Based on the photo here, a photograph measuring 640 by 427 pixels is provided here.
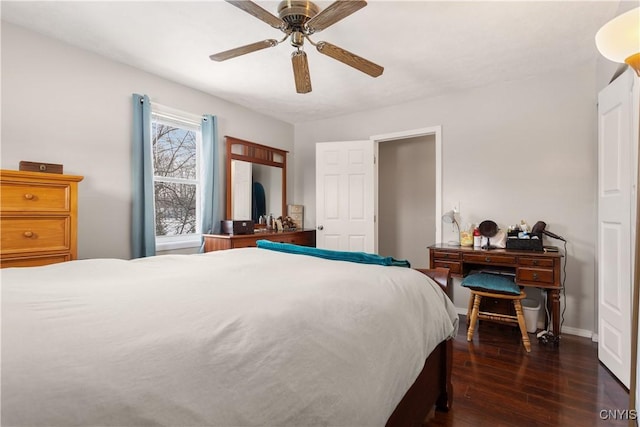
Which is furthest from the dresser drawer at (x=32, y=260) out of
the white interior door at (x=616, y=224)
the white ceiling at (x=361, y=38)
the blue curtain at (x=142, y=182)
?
the white interior door at (x=616, y=224)

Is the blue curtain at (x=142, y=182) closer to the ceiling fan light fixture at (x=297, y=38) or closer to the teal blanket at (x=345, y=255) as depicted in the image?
the teal blanket at (x=345, y=255)

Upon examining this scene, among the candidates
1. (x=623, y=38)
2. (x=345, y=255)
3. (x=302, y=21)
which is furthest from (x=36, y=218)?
(x=623, y=38)

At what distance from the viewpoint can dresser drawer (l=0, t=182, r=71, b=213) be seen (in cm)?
194

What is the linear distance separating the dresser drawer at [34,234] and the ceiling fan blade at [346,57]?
2.25 meters

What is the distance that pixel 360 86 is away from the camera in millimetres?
3473

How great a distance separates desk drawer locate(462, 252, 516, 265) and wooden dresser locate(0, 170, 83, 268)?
3496mm

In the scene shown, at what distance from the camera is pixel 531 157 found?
3.20 meters

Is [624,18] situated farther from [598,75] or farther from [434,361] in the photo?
[598,75]

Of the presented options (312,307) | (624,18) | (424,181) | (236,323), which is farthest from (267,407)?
(424,181)

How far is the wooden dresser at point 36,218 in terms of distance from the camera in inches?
76.2

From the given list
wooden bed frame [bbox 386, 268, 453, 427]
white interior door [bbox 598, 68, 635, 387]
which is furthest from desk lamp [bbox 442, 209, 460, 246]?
wooden bed frame [bbox 386, 268, 453, 427]

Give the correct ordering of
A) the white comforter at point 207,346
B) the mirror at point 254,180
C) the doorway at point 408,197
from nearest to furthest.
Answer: the white comforter at point 207,346 → the mirror at point 254,180 → the doorway at point 408,197

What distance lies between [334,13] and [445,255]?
98.8 inches

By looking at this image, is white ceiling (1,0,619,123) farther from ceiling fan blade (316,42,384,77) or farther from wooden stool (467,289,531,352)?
wooden stool (467,289,531,352)
